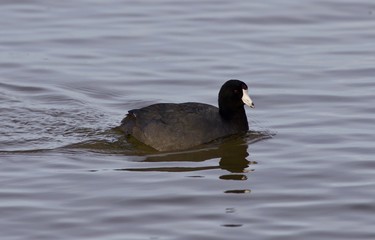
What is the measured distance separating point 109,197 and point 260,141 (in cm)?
276

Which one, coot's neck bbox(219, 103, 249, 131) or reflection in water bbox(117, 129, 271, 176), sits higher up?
coot's neck bbox(219, 103, 249, 131)

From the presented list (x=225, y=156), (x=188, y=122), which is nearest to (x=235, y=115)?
(x=188, y=122)

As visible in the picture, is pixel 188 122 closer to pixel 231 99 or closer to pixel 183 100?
pixel 231 99

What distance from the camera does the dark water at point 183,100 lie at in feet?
31.4

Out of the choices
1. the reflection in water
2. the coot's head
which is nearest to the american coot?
the coot's head

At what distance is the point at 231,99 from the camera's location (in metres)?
12.6

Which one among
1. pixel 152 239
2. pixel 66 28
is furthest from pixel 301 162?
pixel 66 28

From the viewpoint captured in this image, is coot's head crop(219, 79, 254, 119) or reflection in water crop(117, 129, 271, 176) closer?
reflection in water crop(117, 129, 271, 176)

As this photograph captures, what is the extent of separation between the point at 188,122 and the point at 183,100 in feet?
5.36

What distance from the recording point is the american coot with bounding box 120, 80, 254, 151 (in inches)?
479

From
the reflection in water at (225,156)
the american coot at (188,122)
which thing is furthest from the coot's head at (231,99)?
the reflection in water at (225,156)

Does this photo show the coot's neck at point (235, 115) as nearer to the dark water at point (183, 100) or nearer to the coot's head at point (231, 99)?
the coot's head at point (231, 99)

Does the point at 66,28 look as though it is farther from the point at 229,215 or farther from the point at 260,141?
the point at 229,215

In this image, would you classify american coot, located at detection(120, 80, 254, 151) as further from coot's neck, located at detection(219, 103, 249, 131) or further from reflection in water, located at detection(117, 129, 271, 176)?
reflection in water, located at detection(117, 129, 271, 176)
